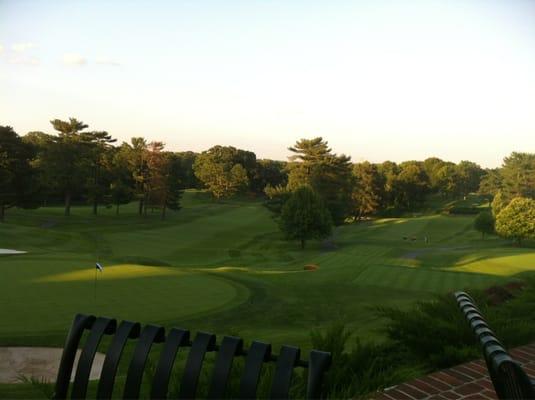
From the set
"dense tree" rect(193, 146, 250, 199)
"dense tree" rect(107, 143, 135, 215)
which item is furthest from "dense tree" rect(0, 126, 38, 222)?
"dense tree" rect(193, 146, 250, 199)

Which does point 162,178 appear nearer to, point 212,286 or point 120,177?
point 120,177

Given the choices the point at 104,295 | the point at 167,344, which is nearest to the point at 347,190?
the point at 104,295

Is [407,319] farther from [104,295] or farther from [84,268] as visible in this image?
[84,268]

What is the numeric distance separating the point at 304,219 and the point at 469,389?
→ 39.3 metres

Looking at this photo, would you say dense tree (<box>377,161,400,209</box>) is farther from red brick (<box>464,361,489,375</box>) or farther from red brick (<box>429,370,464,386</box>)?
red brick (<box>429,370,464,386</box>)

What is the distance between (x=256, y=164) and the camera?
10150cm

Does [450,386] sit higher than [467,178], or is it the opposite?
[467,178]

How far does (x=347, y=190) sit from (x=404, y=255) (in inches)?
963

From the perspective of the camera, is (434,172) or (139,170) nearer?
(139,170)

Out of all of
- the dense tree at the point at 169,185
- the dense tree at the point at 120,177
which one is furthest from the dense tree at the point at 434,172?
the dense tree at the point at 120,177

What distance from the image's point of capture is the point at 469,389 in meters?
4.41

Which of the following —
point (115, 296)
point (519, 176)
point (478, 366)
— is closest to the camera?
point (478, 366)

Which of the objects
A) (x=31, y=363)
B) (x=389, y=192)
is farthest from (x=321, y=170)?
(x=31, y=363)

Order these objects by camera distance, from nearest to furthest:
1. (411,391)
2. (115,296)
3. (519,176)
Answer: (411,391) → (115,296) → (519,176)
